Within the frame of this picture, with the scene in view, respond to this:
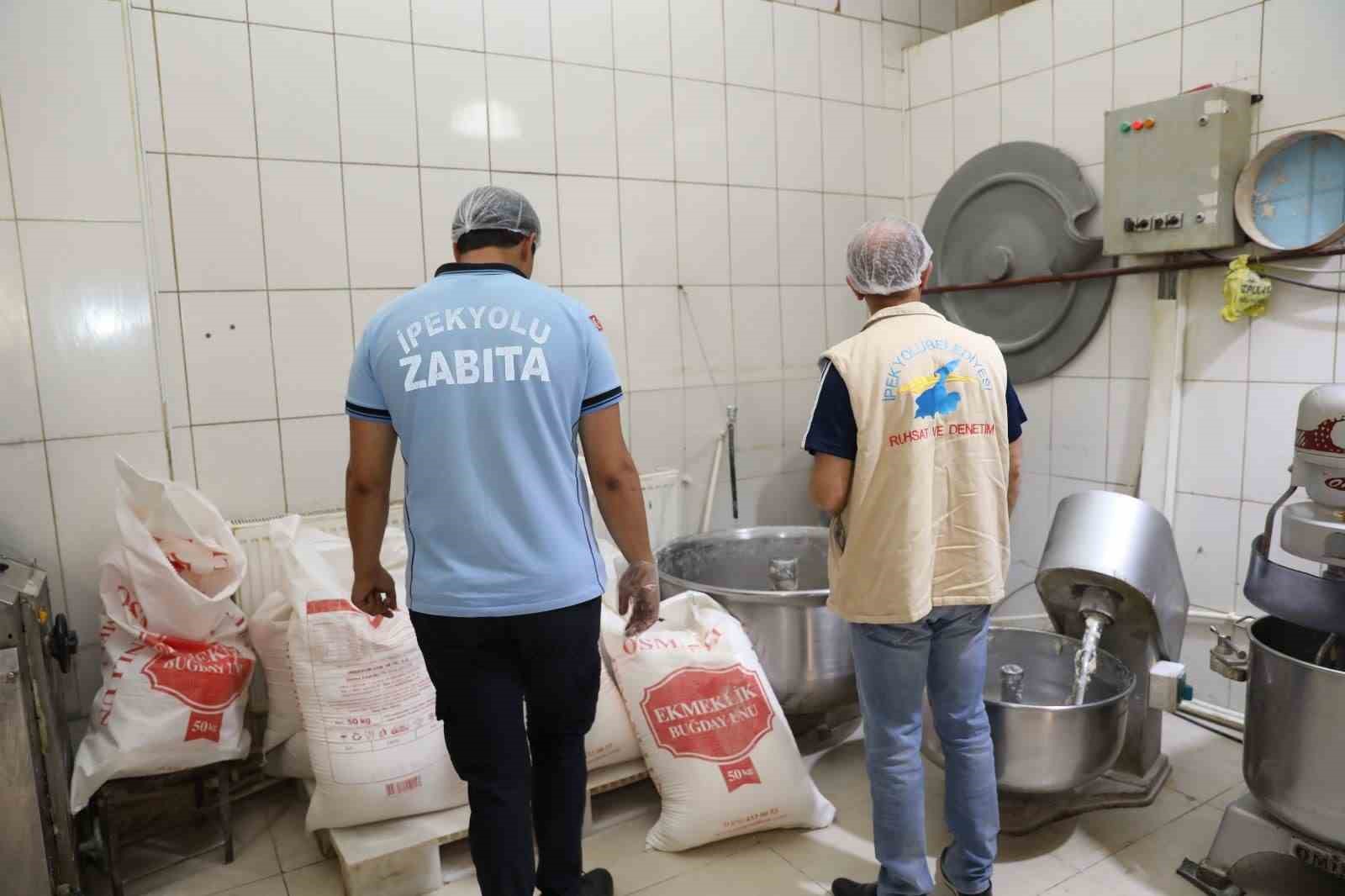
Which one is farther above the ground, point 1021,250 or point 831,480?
point 1021,250

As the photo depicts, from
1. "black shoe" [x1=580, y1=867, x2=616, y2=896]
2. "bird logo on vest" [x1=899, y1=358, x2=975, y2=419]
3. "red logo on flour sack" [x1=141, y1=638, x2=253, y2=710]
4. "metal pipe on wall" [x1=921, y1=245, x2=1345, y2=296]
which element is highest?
"metal pipe on wall" [x1=921, y1=245, x2=1345, y2=296]

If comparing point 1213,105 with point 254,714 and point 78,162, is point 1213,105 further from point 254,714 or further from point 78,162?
point 254,714

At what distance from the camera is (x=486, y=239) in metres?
1.41

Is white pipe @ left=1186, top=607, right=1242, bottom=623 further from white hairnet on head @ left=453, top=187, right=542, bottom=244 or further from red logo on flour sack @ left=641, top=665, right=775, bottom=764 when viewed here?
white hairnet on head @ left=453, top=187, right=542, bottom=244

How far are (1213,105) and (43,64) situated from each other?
265 centimetres

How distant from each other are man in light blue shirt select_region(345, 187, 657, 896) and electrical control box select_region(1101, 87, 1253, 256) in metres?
1.66

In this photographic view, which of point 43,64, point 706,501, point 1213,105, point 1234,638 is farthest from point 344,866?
point 1213,105

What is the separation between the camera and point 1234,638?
96.2 inches

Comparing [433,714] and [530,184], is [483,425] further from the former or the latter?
[530,184]

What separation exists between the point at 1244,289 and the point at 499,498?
195 cm

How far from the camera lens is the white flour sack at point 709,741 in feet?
6.14

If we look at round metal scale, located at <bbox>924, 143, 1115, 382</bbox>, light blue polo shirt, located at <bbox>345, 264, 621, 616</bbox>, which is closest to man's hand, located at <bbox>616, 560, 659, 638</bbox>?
light blue polo shirt, located at <bbox>345, 264, 621, 616</bbox>

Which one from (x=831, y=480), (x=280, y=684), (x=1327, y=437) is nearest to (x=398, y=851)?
(x=280, y=684)

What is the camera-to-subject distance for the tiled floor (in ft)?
5.82
